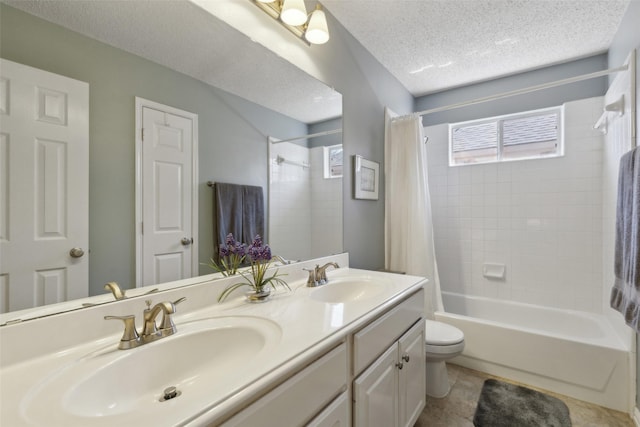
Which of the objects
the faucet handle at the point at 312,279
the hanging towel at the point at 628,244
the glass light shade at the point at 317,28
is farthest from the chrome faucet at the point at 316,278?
the hanging towel at the point at 628,244

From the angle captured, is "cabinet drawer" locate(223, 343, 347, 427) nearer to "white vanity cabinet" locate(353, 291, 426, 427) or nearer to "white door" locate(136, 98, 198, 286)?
"white vanity cabinet" locate(353, 291, 426, 427)

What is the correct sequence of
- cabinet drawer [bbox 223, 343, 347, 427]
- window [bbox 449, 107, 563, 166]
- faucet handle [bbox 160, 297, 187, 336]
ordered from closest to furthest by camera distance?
cabinet drawer [bbox 223, 343, 347, 427] < faucet handle [bbox 160, 297, 187, 336] < window [bbox 449, 107, 563, 166]

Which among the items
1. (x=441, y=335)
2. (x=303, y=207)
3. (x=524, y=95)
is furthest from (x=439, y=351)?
(x=524, y=95)

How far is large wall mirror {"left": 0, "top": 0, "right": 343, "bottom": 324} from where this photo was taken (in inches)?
30.5

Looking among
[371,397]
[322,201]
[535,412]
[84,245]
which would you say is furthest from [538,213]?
[84,245]

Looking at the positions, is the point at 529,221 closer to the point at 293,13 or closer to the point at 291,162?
the point at 291,162

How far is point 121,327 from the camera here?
2.89 ft

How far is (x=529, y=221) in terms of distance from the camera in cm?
262

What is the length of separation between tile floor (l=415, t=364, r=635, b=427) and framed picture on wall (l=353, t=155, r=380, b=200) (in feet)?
4.77

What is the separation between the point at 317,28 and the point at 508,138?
2.24 m

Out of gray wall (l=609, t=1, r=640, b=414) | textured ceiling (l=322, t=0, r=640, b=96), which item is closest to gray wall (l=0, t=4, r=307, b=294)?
textured ceiling (l=322, t=0, r=640, b=96)

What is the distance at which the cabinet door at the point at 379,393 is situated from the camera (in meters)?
1.00

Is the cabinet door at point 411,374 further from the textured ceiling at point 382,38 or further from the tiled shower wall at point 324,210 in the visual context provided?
the textured ceiling at point 382,38

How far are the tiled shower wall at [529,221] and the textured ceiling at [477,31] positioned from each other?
0.57 meters
